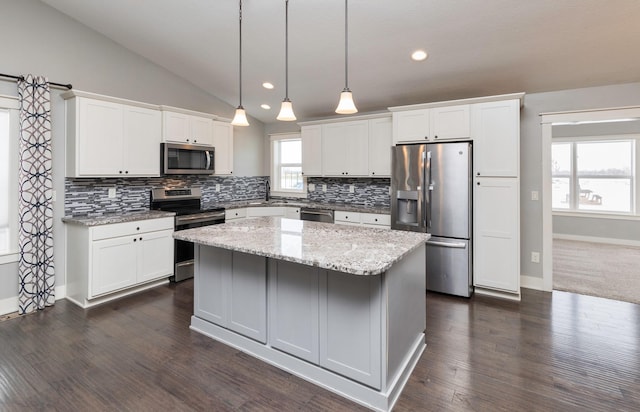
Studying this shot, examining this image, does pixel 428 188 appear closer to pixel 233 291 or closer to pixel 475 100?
pixel 475 100

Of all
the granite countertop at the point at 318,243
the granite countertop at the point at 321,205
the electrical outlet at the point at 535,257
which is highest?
the granite countertop at the point at 321,205

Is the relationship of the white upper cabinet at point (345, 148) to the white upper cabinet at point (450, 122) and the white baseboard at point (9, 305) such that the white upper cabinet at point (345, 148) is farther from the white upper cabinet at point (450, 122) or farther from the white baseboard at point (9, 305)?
the white baseboard at point (9, 305)

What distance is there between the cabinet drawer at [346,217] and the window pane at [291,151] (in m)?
1.69

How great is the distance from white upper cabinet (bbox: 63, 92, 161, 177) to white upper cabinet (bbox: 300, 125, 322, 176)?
85.3 inches

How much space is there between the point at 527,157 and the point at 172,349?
14.1ft

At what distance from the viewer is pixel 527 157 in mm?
3986

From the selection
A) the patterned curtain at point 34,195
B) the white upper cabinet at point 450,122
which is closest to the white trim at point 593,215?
the white upper cabinet at point 450,122

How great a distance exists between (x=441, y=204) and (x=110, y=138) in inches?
154

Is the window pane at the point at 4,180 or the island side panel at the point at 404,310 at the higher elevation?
the window pane at the point at 4,180

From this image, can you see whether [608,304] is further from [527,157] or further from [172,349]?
[172,349]

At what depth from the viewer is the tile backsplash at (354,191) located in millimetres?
5039

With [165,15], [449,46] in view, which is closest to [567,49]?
[449,46]

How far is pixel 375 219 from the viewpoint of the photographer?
4.46 meters

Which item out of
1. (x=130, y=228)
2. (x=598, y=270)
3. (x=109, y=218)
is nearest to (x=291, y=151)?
(x=130, y=228)
